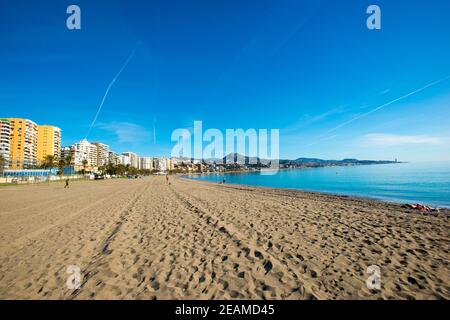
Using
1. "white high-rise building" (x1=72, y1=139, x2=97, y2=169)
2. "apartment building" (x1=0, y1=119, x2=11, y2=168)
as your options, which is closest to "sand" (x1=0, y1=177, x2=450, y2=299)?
"apartment building" (x1=0, y1=119, x2=11, y2=168)

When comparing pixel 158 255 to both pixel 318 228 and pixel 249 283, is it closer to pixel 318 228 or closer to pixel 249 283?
pixel 249 283

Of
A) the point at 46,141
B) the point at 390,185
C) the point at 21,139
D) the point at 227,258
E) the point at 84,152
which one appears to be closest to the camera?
the point at 227,258

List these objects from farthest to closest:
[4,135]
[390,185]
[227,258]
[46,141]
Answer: [46,141], [4,135], [390,185], [227,258]

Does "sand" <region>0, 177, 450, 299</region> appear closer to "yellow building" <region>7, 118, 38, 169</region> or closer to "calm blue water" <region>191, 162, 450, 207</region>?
"calm blue water" <region>191, 162, 450, 207</region>

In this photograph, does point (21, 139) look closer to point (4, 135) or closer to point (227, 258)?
point (4, 135)

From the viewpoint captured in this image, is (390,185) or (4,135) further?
(4,135)

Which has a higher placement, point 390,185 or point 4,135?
point 4,135

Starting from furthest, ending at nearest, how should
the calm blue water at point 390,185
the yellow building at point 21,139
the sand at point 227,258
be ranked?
the yellow building at point 21,139 → the calm blue water at point 390,185 → the sand at point 227,258

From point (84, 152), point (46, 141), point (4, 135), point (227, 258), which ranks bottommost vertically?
point (227, 258)

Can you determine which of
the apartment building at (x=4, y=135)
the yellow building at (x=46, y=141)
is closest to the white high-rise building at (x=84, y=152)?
the yellow building at (x=46, y=141)

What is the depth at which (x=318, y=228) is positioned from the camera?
855cm

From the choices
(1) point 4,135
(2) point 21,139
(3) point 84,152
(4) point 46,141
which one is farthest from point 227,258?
(3) point 84,152

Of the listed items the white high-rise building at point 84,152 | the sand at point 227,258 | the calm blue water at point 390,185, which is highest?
the white high-rise building at point 84,152

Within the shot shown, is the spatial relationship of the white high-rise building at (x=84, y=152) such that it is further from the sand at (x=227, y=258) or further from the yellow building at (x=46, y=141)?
the sand at (x=227, y=258)
